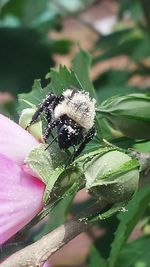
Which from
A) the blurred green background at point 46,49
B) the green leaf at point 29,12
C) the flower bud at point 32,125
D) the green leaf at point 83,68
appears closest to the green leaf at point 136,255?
the green leaf at point 83,68

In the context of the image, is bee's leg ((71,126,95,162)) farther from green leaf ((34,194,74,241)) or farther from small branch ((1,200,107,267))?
green leaf ((34,194,74,241))

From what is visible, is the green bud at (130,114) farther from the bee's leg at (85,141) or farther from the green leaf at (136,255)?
the green leaf at (136,255)

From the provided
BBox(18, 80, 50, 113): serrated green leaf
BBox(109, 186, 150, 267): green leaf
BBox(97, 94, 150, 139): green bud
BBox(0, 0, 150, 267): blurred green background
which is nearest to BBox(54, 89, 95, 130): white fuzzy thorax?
BBox(97, 94, 150, 139): green bud

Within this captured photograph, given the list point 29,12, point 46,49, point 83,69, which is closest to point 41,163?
point 83,69

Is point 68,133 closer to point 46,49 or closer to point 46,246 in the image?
point 46,246

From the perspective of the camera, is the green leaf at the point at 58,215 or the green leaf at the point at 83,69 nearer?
the green leaf at the point at 83,69

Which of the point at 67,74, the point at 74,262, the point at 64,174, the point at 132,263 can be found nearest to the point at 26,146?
the point at 64,174
